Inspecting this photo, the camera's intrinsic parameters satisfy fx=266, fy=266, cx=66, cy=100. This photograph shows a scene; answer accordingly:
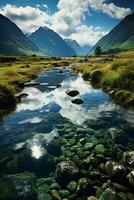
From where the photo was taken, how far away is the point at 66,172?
20.7 metres

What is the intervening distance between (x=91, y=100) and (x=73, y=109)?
8.82 metres

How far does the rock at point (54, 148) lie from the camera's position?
84.5ft

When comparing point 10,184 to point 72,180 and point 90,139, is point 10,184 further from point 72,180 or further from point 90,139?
point 90,139

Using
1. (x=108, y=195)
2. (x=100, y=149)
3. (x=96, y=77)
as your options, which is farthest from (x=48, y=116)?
(x=96, y=77)

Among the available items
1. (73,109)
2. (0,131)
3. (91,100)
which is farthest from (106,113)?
(0,131)

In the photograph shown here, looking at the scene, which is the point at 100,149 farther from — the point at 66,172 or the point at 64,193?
the point at 64,193

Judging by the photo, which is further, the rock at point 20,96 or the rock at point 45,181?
the rock at point 20,96

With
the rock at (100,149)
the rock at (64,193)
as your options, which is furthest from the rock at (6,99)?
the rock at (64,193)

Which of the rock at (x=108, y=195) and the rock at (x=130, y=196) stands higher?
the rock at (x=108, y=195)

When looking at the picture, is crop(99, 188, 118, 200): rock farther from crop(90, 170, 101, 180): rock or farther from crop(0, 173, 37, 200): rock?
crop(0, 173, 37, 200): rock

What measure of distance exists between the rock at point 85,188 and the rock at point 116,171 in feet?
6.64

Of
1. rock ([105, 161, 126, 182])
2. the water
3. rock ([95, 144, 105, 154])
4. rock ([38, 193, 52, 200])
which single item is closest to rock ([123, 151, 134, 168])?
rock ([105, 161, 126, 182])

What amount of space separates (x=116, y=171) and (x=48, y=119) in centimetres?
1945

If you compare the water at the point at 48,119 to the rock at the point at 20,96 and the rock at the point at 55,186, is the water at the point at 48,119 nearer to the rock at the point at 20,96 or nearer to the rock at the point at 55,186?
the rock at the point at 20,96
